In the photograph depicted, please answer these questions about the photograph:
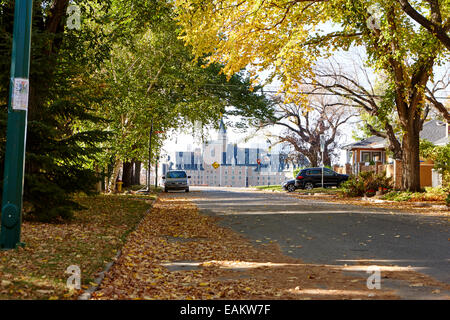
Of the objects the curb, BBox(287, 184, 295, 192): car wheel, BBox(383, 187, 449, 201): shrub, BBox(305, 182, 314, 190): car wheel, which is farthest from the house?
the curb

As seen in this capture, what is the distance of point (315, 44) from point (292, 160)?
4174 centimetres

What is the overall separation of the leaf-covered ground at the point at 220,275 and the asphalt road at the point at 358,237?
20.5 inches

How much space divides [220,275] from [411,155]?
64.4ft

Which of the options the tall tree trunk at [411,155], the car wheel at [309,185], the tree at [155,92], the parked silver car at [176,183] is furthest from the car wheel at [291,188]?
the tall tree trunk at [411,155]

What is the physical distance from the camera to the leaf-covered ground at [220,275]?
573 centimetres

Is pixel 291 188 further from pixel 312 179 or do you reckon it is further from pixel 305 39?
pixel 305 39

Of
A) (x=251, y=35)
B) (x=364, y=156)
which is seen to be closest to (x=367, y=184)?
(x=251, y=35)

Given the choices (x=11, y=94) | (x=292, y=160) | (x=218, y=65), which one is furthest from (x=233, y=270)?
(x=292, y=160)

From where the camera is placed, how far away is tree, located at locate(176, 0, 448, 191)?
17938mm

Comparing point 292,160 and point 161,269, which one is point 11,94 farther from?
point 292,160

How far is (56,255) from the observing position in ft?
23.9

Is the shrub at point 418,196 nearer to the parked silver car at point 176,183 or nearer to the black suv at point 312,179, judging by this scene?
the black suv at point 312,179

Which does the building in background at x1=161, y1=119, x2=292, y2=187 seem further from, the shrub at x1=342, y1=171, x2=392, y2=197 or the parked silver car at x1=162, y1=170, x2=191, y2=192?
the shrub at x1=342, y1=171, x2=392, y2=197

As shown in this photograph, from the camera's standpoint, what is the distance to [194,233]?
11.8 metres
